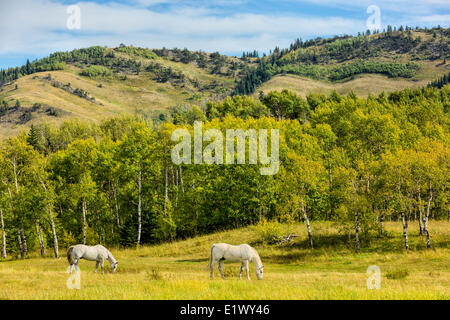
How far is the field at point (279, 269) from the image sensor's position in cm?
1622

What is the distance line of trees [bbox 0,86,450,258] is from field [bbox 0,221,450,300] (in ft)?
9.25

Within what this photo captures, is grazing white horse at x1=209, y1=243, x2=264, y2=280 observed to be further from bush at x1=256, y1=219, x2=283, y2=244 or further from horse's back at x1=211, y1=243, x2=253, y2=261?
bush at x1=256, y1=219, x2=283, y2=244

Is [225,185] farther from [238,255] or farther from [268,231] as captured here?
[238,255]

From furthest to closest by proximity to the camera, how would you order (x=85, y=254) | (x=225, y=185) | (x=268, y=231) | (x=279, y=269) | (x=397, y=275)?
(x=225, y=185) → (x=268, y=231) → (x=279, y=269) → (x=85, y=254) → (x=397, y=275)

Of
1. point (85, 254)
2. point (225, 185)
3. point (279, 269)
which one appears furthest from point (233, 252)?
point (225, 185)

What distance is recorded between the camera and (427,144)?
60188mm

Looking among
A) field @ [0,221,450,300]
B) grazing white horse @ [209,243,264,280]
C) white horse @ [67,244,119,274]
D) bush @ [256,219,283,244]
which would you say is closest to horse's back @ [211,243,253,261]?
grazing white horse @ [209,243,264,280]

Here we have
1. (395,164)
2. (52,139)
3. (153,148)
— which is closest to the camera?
(395,164)

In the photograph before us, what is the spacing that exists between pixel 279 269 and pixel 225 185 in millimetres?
33759

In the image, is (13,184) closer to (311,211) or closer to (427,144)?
(311,211)

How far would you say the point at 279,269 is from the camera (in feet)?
142
